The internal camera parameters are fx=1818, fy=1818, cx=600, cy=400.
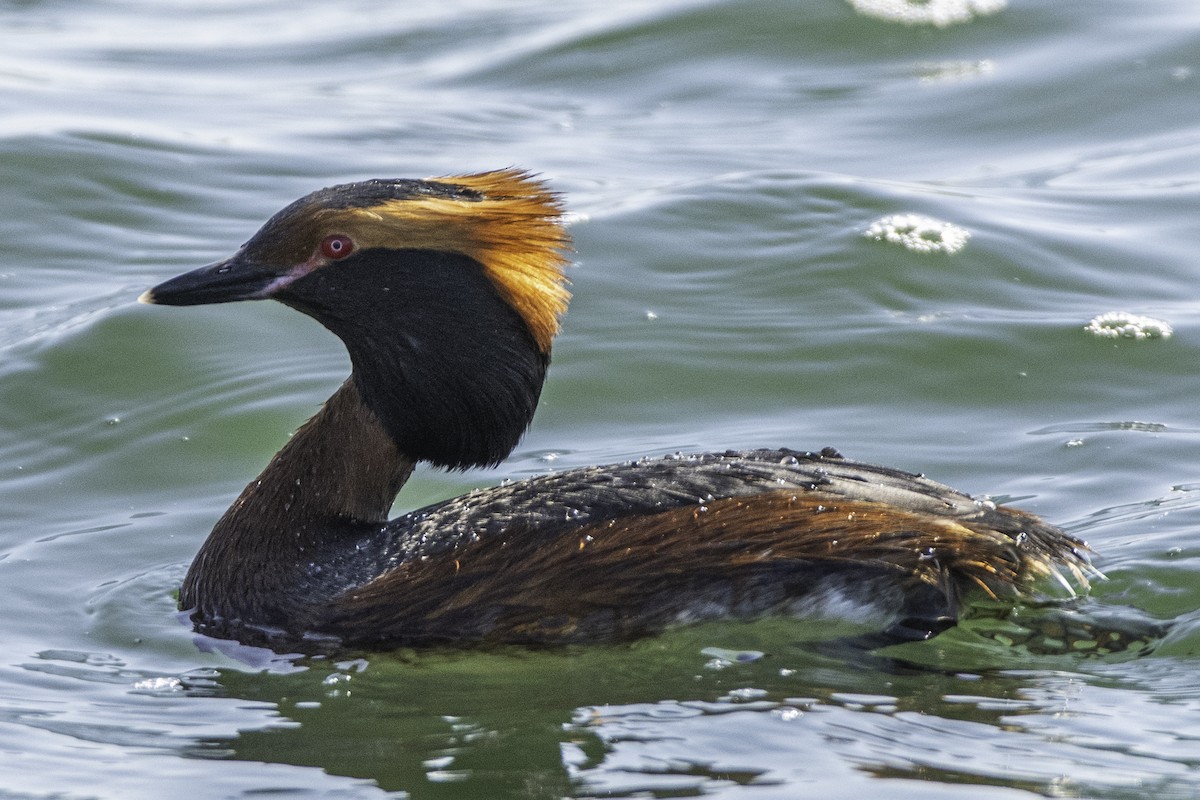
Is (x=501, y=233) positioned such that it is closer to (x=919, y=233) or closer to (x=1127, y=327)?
(x=1127, y=327)

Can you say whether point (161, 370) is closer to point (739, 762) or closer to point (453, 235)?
point (453, 235)

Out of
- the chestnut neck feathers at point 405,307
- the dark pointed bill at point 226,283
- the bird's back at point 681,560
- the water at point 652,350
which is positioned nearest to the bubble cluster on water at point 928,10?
the water at point 652,350

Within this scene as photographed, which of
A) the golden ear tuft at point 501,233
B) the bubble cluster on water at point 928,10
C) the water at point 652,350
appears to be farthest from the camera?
the bubble cluster on water at point 928,10

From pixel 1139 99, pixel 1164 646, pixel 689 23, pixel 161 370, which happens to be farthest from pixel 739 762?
pixel 689 23

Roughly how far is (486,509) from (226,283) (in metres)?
1.17

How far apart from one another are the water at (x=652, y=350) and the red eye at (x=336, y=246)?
135 centimetres

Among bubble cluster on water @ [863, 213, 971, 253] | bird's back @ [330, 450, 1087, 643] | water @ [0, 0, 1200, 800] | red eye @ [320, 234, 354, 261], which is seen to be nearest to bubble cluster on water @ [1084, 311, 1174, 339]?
water @ [0, 0, 1200, 800]

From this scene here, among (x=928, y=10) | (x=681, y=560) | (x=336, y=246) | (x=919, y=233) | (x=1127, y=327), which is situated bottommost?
(x=681, y=560)

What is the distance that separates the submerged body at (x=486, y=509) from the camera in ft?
18.6

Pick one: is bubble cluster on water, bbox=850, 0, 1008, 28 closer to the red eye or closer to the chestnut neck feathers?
the chestnut neck feathers

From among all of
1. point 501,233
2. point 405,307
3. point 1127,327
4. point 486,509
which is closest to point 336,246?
point 405,307

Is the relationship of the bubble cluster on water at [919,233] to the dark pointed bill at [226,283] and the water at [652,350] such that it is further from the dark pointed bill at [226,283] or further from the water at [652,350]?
the dark pointed bill at [226,283]

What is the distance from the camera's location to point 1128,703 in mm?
5340

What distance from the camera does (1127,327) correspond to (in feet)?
28.3
